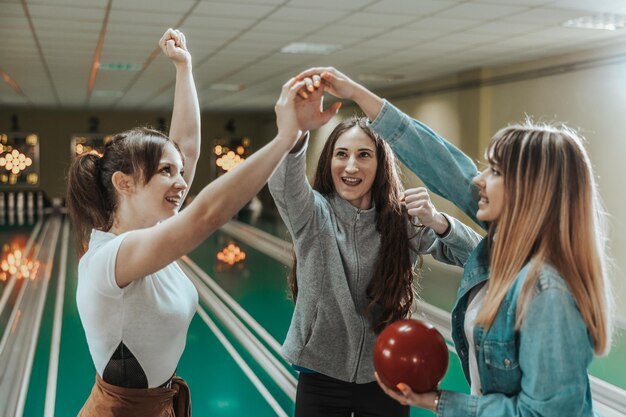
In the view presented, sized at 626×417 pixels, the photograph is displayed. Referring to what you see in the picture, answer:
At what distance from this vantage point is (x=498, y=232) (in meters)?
1.37

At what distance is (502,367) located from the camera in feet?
4.23

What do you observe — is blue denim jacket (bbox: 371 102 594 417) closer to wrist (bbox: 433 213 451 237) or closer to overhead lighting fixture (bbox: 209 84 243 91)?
wrist (bbox: 433 213 451 237)

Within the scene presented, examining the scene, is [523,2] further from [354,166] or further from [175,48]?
[175,48]

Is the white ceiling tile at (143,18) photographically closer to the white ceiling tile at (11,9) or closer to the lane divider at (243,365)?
the white ceiling tile at (11,9)

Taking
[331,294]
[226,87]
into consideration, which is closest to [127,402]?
[331,294]

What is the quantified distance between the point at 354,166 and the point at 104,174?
2.44 feet

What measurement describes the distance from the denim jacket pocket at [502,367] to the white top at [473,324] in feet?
0.25

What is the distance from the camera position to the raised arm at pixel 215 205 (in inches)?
49.3

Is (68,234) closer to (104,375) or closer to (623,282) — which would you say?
(623,282)

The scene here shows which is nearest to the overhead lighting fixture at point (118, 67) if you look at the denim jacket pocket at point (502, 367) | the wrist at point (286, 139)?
the wrist at point (286, 139)

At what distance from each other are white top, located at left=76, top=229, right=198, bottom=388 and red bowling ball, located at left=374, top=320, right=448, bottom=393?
1.72 feet

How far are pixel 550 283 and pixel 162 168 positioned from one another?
0.99 metres

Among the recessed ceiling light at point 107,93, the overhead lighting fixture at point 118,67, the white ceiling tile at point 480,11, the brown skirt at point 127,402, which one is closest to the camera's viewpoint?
the brown skirt at point 127,402

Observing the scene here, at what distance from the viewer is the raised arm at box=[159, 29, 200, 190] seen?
204cm
